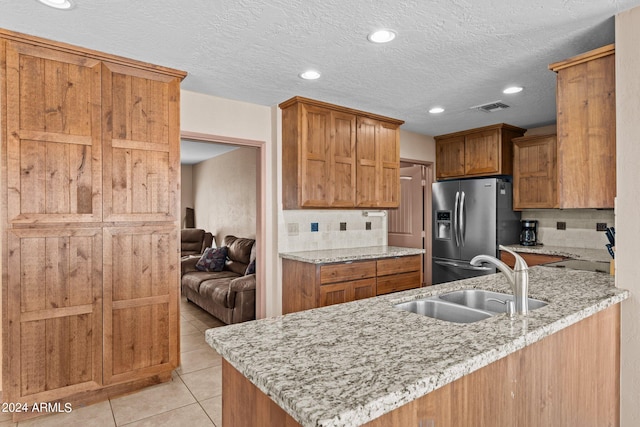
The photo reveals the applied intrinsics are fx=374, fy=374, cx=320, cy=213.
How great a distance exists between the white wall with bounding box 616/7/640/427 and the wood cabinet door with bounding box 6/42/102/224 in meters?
3.11

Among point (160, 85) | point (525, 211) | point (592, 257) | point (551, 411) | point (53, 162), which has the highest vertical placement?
point (160, 85)

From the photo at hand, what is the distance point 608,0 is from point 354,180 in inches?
94.5

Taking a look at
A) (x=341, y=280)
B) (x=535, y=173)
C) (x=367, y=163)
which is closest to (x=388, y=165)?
(x=367, y=163)

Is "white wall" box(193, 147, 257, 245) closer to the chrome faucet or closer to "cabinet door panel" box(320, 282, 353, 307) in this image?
"cabinet door panel" box(320, 282, 353, 307)

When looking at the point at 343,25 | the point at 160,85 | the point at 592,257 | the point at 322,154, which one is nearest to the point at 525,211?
the point at 592,257

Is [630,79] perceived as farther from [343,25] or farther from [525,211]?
[525,211]

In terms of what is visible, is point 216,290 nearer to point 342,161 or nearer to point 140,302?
point 140,302

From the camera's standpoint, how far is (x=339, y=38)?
2340mm

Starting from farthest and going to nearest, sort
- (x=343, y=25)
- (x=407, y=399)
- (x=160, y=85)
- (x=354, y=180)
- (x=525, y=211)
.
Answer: (x=525, y=211) → (x=354, y=180) → (x=160, y=85) → (x=343, y=25) → (x=407, y=399)

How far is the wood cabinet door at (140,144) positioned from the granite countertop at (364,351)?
1.73 meters

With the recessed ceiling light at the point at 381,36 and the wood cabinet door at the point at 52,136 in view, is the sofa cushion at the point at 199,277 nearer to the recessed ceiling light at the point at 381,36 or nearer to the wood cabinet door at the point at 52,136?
the wood cabinet door at the point at 52,136

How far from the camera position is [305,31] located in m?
2.25

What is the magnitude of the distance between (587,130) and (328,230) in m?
2.55

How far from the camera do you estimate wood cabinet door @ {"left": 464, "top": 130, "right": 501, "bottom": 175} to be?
15.0 feet
